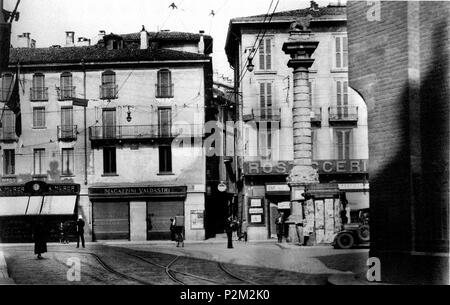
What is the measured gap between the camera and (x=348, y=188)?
31.5m

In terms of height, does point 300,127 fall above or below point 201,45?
below

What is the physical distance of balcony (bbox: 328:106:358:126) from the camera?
3117 centimetres

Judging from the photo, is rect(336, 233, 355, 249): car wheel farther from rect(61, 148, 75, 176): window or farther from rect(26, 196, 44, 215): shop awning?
rect(26, 196, 44, 215): shop awning

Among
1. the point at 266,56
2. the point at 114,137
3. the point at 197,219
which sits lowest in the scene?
the point at 197,219

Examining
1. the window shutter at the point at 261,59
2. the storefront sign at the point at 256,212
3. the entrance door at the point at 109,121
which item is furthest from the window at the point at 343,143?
the entrance door at the point at 109,121

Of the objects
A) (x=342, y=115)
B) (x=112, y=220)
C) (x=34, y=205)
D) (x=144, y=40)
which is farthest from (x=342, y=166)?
(x=34, y=205)

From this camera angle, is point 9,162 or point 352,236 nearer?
point 352,236

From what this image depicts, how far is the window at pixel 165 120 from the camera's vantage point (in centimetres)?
3012

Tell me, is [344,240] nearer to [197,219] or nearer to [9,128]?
[197,219]

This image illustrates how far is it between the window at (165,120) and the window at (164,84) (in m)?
0.74

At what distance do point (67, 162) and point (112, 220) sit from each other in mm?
4467

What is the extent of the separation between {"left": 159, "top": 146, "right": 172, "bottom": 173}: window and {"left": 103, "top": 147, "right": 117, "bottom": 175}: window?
2354 millimetres

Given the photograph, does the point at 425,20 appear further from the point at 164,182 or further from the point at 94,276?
the point at 164,182

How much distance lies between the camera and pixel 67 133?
28.3 meters
